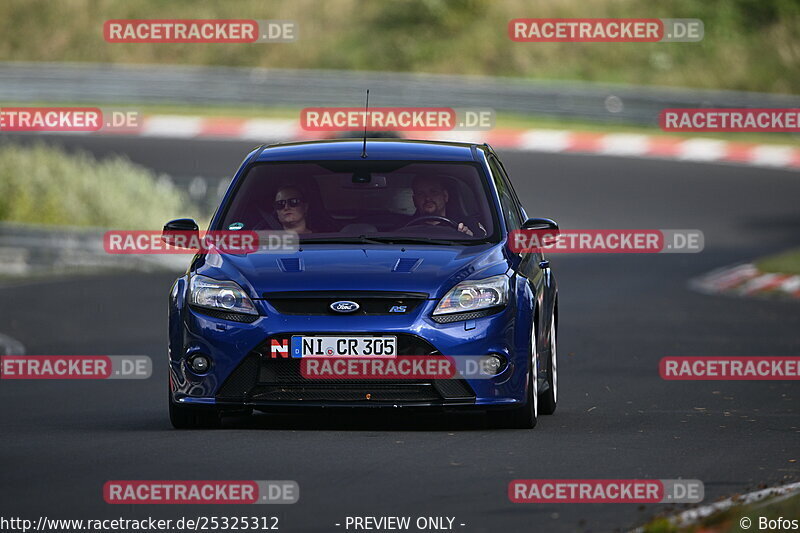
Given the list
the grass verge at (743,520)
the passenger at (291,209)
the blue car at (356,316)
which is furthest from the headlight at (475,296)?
the grass verge at (743,520)

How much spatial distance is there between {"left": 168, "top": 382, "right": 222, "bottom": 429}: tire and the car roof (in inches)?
68.5

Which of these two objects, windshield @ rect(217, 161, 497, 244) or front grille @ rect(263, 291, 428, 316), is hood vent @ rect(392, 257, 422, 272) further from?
windshield @ rect(217, 161, 497, 244)

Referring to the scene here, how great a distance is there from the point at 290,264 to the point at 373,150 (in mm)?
1435

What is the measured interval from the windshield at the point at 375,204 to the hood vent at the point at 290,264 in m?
0.38

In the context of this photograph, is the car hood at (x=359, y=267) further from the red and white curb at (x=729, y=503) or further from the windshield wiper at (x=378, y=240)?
the red and white curb at (x=729, y=503)

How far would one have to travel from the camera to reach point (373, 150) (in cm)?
1110

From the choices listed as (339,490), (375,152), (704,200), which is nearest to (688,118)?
(704,200)

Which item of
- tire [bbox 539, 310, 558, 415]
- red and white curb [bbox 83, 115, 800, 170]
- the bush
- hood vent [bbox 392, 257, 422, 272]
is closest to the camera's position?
hood vent [bbox 392, 257, 422, 272]

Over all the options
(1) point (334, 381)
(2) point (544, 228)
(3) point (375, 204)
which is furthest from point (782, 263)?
(1) point (334, 381)

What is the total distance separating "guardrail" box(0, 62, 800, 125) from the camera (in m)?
40.8

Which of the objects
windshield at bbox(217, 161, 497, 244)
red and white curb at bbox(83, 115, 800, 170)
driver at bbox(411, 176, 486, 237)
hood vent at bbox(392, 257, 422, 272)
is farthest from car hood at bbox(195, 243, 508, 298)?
red and white curb at bbox(83, 115, 800, 170)

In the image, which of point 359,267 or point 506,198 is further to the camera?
point 506,198

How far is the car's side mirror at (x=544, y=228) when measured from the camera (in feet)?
34.9

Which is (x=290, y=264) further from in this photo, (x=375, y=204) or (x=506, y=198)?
(x=506, y=198)
